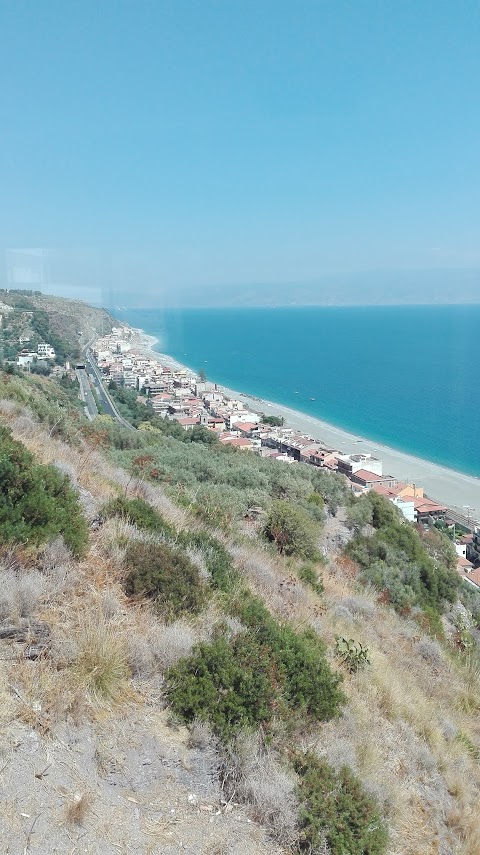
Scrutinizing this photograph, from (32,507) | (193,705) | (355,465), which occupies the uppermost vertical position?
(32,507)

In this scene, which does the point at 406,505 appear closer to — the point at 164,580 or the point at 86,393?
the point at 164,580

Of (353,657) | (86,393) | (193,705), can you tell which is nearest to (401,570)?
(353,657)

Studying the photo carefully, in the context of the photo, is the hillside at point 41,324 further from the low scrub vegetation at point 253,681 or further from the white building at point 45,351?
the low scrub vegetation at point 253,681

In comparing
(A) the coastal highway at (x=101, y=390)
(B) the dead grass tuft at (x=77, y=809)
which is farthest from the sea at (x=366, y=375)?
(B) the dead grass tuft at (x=77, y=809)

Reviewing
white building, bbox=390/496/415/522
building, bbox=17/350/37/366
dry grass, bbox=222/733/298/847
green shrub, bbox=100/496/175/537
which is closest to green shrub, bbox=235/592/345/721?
dry grass, bbox=222/733/298/847

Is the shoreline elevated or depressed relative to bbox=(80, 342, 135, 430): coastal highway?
depressed

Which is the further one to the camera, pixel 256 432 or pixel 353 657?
pixel 256 432

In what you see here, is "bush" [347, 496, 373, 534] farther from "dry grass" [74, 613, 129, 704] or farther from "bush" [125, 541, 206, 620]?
"dry grass" [74, 613, 129, 704]
